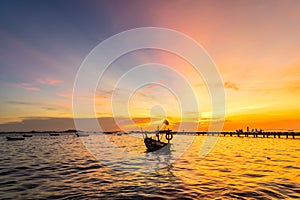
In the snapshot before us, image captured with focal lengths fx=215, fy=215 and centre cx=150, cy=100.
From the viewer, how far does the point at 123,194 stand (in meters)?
15.6

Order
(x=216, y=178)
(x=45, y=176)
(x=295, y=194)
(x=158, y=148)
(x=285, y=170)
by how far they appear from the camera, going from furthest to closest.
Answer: (x=158, y=148), (x=285, y=170), (x=45, y=176), (x=216, y=178), (x=295, y=194)

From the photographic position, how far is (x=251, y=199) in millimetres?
14281

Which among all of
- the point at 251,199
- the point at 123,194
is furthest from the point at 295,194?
the point at 123,194

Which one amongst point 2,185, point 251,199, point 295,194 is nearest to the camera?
point 251,199

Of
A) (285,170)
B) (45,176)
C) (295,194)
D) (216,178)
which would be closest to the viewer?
(295,194)

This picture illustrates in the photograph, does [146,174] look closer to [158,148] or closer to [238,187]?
[238,187]

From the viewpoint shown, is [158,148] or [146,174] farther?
[158,148]

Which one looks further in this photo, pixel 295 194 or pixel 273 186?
pixel 273 186

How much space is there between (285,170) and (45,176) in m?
26.2

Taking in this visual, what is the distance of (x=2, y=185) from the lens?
18359 mm

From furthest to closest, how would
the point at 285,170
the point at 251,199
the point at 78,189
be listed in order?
the point at 285,170, the point at 78,189, the point at 251,199

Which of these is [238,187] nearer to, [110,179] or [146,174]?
[146,174]

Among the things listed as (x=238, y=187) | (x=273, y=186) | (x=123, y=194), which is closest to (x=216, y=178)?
(x=238, y=187)

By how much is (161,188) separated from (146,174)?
231 inches
